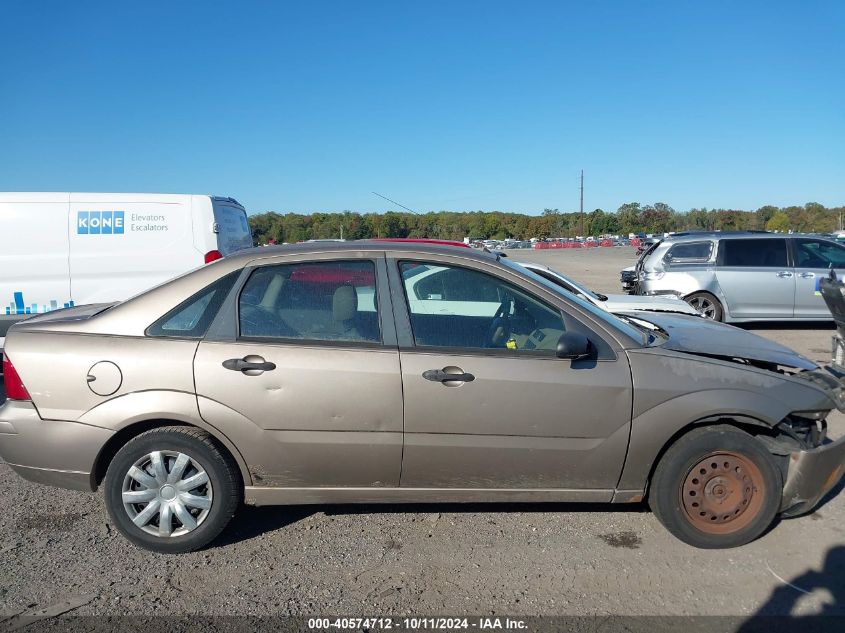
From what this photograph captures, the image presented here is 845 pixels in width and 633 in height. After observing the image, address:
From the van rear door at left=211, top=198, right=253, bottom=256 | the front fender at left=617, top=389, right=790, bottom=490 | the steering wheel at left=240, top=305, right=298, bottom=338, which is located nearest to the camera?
the front fender at left=617, top=389, right=790, bottom=490

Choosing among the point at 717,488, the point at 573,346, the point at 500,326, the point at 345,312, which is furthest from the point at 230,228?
the point at 717,488

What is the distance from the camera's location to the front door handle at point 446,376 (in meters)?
3.26

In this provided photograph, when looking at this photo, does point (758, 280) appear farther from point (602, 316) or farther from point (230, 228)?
point (230, 228)

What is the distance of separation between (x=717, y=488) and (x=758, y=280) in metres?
8.16

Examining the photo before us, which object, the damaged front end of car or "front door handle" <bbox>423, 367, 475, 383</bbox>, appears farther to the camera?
the damaged front end of car

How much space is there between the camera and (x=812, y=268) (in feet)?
33.7

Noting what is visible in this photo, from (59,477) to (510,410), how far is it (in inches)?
98.0

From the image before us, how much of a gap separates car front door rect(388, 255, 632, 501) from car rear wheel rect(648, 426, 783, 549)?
1.01 ft

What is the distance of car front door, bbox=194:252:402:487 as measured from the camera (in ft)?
10.7

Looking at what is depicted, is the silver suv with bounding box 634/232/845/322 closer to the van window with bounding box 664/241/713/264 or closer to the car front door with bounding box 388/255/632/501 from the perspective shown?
the van window with bounding box 664/241/713/264

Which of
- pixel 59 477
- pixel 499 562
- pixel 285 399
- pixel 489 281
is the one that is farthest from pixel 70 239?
pixel 499 562

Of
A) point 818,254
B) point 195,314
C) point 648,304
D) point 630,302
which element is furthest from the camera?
point 818,254

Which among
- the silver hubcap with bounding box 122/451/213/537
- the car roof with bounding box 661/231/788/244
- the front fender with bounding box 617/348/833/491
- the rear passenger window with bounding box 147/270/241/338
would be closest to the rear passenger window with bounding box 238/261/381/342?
the rear passenger window with bounding box 147/270/241/338

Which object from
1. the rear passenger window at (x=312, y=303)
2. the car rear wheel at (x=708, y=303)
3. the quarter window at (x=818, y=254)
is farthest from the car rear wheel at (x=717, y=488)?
the quarter window at (x=818, y=254)
